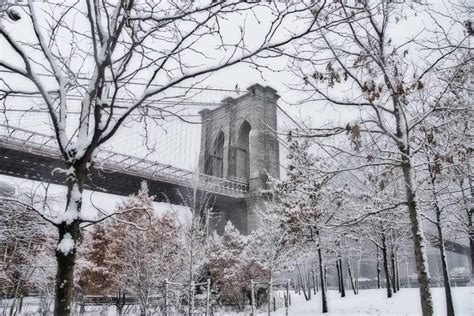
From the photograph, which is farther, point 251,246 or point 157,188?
point 157,188

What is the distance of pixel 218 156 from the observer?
4681 cm

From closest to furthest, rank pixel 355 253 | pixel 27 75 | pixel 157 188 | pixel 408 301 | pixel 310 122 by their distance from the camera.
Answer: pixel 27 75, pixel 310 122, pixel 408 301, pixel 355 253, pixel 157 188

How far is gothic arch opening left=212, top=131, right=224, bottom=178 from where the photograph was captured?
45188 millimetres

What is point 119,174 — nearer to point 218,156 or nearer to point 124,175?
point 124,175

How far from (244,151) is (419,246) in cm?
3741

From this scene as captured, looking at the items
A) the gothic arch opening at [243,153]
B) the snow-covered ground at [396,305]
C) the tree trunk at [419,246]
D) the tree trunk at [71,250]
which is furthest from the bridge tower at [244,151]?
the tree trunk at [71,250]

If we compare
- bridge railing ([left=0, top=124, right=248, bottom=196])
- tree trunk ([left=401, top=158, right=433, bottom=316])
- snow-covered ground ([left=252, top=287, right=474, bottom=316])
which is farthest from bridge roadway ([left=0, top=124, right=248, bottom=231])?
tree trunk ([left=401, top=158, right=433, bottom=316])

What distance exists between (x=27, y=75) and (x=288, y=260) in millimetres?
21104

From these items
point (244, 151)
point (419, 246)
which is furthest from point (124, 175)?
point (419, 246)

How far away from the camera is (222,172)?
1753 inches

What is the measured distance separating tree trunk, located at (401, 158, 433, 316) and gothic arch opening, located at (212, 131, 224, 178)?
38.8 meters

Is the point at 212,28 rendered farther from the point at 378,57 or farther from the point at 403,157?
the point at 403,157

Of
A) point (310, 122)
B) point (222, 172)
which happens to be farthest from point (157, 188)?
point (310, 122)

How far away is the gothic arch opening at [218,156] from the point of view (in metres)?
45.2
